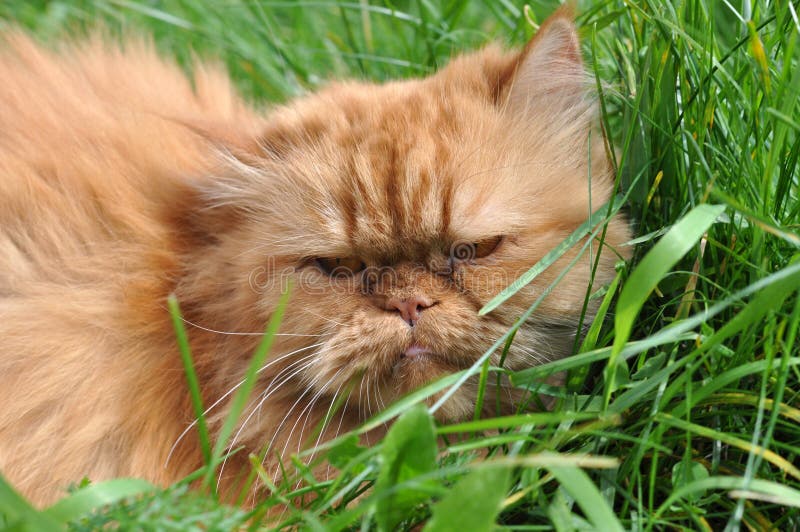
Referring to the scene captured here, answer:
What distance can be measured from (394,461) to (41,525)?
539mm

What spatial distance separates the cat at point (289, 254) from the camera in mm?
1749

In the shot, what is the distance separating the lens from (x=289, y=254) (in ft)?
6.20

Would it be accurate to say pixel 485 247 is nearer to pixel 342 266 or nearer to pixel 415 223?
pixel 415 223

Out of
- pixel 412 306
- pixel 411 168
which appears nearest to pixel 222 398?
pixel 412 306

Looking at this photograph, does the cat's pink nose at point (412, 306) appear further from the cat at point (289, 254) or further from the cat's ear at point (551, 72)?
the cat's ear at point (551, 72)

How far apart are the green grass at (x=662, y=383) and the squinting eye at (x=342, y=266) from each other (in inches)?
17.0

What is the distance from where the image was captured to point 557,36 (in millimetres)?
1867

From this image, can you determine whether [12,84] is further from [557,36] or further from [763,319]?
[763,319]

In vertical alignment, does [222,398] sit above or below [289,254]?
below

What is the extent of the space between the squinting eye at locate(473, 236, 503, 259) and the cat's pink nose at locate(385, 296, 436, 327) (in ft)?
0.53

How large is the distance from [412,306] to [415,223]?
191 millimetres

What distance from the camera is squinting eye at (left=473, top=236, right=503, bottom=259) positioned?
1.77 metres

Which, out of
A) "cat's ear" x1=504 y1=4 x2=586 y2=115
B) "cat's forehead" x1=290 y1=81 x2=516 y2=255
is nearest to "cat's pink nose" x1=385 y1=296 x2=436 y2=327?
"cat's forehead" x1=290 y1=81 x2=516 y2=255

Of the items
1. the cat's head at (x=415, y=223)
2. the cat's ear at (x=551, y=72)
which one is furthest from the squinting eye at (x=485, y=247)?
the cat's ear at (x=551, y=72)
